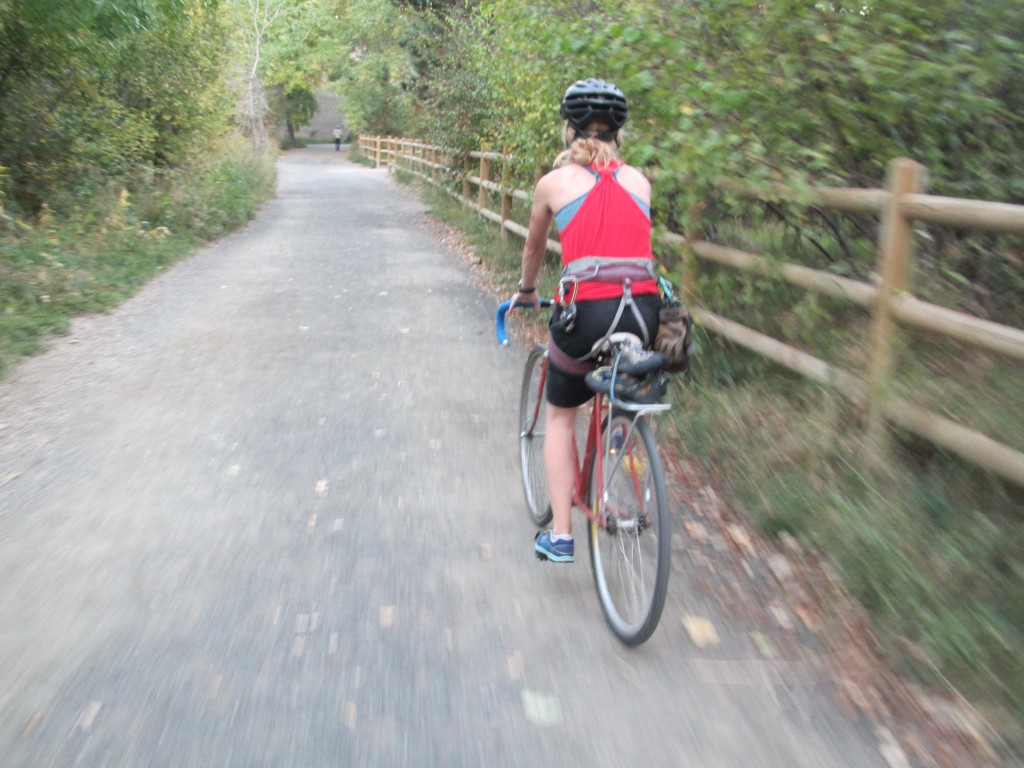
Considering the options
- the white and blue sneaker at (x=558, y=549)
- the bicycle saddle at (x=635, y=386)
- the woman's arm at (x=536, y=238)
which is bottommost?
the white and blue sneaker at (x=558, y=549)

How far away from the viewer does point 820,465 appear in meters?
4.47

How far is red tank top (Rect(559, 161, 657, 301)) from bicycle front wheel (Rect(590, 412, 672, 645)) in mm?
492

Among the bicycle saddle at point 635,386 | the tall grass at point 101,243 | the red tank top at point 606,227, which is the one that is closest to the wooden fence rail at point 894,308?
the bicycle saddle at point 635,386

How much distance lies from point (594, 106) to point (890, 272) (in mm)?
1585

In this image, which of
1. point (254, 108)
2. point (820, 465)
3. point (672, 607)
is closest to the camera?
point (672, 607)

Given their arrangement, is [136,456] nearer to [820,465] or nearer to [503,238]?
[820,465]

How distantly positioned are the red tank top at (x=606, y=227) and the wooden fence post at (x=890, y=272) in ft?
4.25

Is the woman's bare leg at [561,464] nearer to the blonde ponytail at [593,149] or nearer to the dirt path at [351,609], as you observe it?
the dirt path at [351,609]

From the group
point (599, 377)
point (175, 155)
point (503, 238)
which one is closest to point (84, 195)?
point (175, 155)

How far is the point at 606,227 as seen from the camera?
3535 millimetres

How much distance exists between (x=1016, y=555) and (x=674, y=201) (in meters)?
3.74

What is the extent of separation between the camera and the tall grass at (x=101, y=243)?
8.73 m

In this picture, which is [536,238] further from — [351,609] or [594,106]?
[351,609]

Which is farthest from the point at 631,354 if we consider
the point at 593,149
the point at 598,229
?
the point at 593,149
